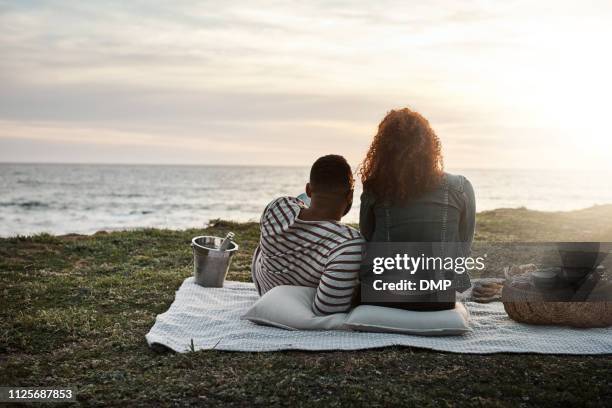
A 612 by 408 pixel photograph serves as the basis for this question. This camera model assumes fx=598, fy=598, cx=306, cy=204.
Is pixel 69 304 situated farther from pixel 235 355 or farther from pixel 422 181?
pixel 422 181

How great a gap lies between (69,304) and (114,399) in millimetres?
3105

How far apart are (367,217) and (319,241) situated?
1.71 feet

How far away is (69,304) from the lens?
6824 millimetres

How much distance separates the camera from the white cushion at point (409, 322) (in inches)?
211

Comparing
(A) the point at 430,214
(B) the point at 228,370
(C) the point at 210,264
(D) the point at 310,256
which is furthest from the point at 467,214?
(C) the point at 210,264

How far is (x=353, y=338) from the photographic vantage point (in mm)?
5242

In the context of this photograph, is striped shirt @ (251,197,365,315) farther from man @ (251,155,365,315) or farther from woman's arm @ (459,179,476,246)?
woman's arm @ (459,179,476,246)

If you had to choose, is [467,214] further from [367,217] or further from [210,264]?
[210,264]

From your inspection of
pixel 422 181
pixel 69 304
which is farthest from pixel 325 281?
pixel 69 304

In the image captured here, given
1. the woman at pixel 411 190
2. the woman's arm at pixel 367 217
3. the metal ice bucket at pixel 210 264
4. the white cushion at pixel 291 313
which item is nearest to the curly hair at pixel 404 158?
the woman at pixel 411 190

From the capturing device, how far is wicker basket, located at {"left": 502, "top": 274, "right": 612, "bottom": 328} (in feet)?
18.1

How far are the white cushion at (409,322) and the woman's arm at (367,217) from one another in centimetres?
77

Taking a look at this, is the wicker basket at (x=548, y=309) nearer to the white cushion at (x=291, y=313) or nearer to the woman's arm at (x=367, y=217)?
the woman's arm at (x=367, y=217)

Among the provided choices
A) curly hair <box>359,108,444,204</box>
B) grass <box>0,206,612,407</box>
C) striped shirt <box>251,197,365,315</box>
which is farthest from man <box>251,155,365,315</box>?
grass <box>0,206,612,407</box>
